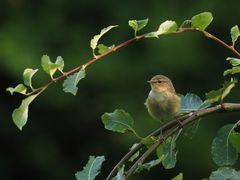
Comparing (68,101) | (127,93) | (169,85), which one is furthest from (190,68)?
(169,85)

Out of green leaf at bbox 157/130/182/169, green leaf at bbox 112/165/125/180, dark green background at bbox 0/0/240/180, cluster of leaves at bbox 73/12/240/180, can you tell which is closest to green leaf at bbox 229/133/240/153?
cluster of leaves at bbox 73/12/240/180

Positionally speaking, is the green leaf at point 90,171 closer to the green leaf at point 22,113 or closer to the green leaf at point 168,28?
the green leaf at point 22,113

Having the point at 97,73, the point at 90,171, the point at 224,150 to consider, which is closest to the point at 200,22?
the point at 224,150

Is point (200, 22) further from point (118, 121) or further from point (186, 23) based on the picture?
point (118, 121)

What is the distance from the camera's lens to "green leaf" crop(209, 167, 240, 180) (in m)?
1.46

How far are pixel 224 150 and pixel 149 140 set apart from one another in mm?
163

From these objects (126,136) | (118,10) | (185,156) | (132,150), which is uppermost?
(132,150)

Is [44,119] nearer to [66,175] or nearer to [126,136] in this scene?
[66,175]

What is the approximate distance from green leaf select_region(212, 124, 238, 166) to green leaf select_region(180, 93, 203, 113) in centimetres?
11

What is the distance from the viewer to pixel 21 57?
708cm

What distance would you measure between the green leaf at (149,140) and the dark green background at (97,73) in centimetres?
540

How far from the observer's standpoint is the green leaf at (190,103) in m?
1.67

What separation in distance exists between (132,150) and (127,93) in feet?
20.2

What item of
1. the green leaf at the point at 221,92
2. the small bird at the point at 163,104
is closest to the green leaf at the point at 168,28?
the green leaf at the point at 221,92
